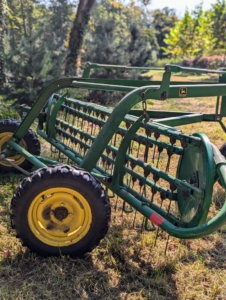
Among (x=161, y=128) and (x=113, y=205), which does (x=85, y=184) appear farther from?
(x=113, y=205)

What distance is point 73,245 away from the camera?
252 cm

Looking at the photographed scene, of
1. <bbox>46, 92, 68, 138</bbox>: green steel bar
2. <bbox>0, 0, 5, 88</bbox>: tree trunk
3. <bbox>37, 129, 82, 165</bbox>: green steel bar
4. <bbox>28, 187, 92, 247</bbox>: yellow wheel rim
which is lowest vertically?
<bbox>28, 187, 92, 247</bbox>: yellow wheel rim

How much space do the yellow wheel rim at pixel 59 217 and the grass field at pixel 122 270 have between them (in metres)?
0.17

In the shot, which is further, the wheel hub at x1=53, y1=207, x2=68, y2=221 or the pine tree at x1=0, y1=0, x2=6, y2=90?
the pine tree at x1=0, y1=0, x2=6, y2=90

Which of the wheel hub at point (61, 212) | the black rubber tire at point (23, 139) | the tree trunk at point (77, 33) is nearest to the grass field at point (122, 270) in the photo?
the wheel hub at point (61, 212)

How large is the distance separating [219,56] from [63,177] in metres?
32.7

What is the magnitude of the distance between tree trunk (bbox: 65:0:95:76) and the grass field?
311 inches

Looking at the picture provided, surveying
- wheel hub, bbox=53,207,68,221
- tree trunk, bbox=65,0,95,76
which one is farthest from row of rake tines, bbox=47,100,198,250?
tree trunk, bbox=65,0,95,76

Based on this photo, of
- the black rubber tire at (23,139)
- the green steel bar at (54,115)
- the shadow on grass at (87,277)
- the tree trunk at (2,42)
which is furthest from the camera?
the tree trunk at (2,42)

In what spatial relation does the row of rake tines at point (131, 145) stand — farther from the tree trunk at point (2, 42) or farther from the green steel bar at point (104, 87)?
the tree trunk at point (2, 42)

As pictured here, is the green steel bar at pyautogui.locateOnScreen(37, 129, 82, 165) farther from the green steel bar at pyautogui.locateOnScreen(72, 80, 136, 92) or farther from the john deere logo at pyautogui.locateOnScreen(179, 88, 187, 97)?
the john deere logo at pyautogui.locateOnScreen(179, 88, 187, 97)

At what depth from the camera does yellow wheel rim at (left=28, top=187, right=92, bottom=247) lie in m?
2.45

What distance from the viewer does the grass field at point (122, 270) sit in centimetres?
231

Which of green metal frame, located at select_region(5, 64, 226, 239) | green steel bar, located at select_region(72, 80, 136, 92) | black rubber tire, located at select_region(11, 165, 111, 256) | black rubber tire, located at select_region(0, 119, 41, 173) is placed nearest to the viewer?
green metal frame, located at select_region(5, 64, 226, 239)
